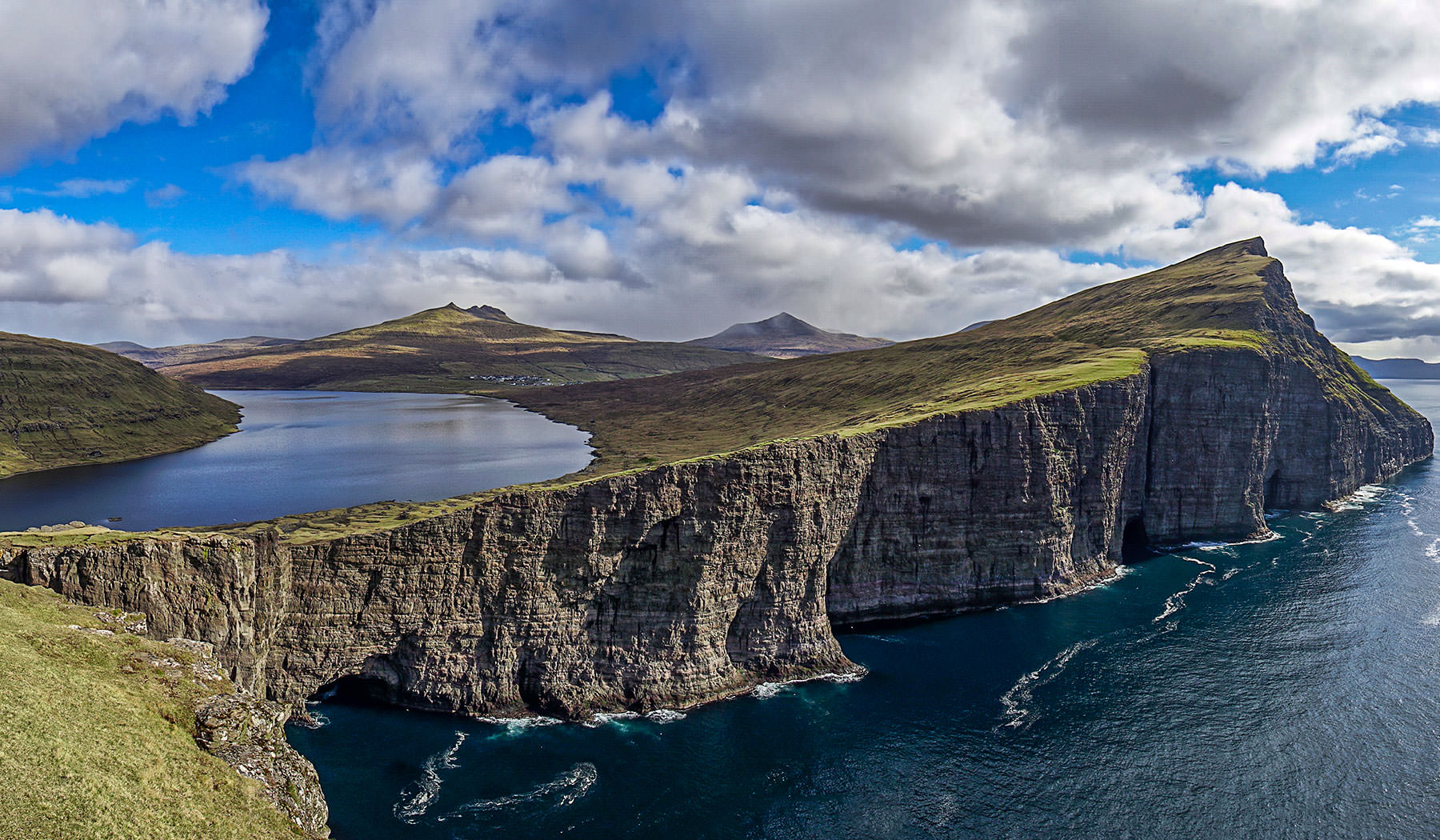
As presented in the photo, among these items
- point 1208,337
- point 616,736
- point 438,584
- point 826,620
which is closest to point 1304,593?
point 1208,337

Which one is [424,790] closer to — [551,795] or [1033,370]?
[551,795]

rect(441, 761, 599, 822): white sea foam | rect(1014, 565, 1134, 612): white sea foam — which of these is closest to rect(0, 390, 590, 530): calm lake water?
rect(441, 761, 599, 822): white sea foam

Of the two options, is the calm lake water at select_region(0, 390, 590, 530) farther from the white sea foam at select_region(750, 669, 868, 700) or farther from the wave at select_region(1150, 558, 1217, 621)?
the wave at select_region(1150, 558, 1217, 621)

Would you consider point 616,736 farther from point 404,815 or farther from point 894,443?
point 894,443

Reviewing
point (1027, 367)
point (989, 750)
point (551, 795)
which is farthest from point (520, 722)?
point (1027, 367)

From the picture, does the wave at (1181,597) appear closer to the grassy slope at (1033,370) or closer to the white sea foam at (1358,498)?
the grassy slope at (1033,370)

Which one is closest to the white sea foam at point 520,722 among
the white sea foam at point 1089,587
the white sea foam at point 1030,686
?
the white sea foam at point 1030,686
